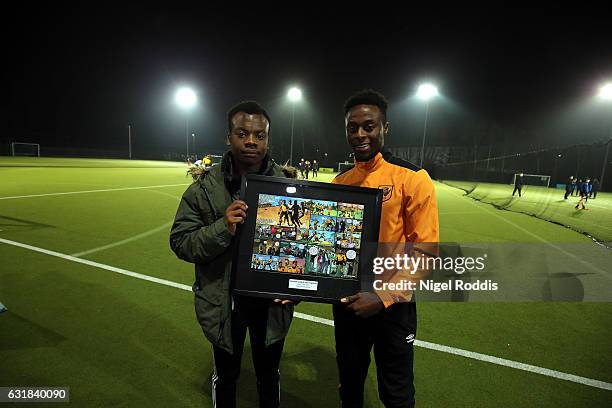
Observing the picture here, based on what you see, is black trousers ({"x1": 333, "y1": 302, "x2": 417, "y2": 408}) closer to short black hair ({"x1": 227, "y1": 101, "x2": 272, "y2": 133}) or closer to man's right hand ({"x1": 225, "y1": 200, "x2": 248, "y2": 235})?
man's right hand ({"x1": 225, "y1": 200, "x2": 248, "y2": 235})

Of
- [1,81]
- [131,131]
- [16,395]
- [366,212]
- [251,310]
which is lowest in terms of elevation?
[16,395]

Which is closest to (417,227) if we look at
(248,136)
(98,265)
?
(248,136)

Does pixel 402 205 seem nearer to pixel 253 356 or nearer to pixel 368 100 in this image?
pixel 368 100

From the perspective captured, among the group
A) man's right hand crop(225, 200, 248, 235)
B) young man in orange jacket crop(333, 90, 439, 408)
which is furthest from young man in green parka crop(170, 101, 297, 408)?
young man in orange jacket crop(333, 90, 439, 408)

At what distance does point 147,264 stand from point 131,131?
2427 inches

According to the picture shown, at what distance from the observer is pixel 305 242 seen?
1.68 metres

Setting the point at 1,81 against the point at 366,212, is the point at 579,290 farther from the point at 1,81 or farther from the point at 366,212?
the point at 1,81

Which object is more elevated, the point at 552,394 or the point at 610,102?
the point at 610,102

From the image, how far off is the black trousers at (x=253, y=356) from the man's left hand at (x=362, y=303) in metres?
0.66

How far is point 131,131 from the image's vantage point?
191 feet

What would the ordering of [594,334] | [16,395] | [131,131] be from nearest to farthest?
[16,395]
[594,334]
[131,131]

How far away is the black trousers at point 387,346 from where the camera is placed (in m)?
1.97

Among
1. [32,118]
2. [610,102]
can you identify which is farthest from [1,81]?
[610,102]

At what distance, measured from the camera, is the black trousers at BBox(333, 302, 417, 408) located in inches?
77.4
